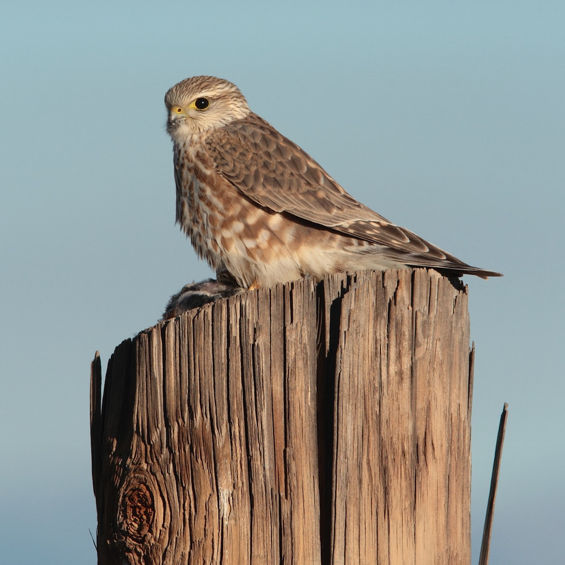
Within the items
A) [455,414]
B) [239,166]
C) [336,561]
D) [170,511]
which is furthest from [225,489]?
[239,166]

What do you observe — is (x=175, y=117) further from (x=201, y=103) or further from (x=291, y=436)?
(x=291, y=436)

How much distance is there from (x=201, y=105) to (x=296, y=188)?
124 centimetres

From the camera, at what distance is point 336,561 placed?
105 inches

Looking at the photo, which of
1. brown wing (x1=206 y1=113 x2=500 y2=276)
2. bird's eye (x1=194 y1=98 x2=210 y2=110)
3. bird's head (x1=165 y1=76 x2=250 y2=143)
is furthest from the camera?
bird's eye (x1=194 y1=98 x2=210 y2=110)

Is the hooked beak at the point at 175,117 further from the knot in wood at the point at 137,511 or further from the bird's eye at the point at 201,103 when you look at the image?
the knot in wood at the point at 137,511

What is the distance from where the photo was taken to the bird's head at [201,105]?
6.08 meters

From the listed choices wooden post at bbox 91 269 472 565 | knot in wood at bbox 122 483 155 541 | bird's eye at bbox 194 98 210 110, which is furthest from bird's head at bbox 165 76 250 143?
knot in wood at bbox 122 483 155 541

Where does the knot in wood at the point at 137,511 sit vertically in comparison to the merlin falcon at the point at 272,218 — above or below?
below

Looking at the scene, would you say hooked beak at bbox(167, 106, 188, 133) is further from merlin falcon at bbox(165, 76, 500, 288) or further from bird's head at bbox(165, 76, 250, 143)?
merlin falcon at bbox(165, 76, 500, 288)

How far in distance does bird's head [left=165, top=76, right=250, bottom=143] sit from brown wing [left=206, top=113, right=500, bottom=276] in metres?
0.19

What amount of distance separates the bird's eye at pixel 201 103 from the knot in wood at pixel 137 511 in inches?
153

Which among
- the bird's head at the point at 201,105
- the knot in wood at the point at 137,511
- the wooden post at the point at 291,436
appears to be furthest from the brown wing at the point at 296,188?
the knot in wood at the point at 137,511

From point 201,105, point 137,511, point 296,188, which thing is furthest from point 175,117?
point 137,511

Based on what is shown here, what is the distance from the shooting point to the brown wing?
5.10 metres
